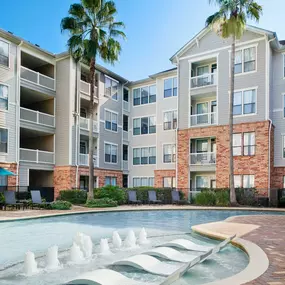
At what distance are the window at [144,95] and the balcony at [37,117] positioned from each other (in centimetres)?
924

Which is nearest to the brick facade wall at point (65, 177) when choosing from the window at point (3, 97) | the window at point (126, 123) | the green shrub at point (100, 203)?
the green shrub at point (100, 203)

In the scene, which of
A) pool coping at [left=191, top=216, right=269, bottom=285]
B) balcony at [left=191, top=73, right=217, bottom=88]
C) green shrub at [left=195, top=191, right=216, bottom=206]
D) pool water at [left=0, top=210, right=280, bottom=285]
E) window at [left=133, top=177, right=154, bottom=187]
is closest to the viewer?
pool coping at [left=191, top=216, right=269, bottom=285]

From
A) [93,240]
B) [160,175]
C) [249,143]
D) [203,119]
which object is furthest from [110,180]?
[93,240]

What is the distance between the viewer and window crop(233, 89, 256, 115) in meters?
23.2

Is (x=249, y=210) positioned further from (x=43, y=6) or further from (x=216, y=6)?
(x=43, y=6)

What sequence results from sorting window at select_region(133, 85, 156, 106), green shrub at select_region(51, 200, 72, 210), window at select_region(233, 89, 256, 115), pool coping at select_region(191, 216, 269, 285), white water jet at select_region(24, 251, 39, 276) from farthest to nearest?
1. window at select_region(133, 85, 156, 106)
2. window at select_region(233, 89, 256, 115)
3. green shrub at select_region(51, 200, 72, 210)
4. white water jet at select_region(24, 251, 39, 276)
5. pool coping at select_region(191, 216, 269, 285)

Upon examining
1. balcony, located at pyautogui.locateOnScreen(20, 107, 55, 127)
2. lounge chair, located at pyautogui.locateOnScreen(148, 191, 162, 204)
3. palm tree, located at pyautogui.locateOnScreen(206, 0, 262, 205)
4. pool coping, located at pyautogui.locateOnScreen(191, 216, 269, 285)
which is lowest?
lounge chair, located at pyautogui.locateOnScreen(148, 191, 162, 204)

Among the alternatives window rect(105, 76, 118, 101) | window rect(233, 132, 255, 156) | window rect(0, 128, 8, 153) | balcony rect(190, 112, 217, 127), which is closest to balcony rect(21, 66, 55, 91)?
window rect(0, 128, 8, 153)

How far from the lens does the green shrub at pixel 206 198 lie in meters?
20.9

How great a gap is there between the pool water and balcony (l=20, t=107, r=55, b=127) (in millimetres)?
10395

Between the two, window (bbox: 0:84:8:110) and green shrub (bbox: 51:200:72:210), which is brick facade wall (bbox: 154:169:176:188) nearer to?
green shrub (bbox: 51:200:72:210)

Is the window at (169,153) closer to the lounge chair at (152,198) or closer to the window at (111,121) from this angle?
the window at (111,121)

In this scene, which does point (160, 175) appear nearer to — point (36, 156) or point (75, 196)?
point (75, 196)

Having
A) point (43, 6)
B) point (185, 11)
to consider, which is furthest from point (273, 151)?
point (43, 6)
